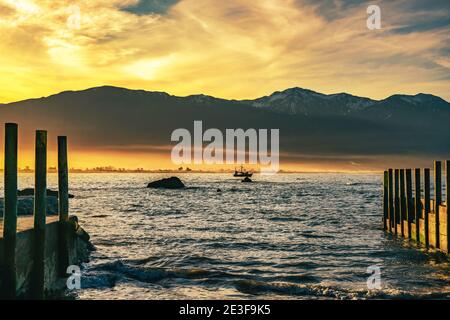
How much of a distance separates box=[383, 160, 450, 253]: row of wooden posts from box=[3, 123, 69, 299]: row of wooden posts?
11.5 metres

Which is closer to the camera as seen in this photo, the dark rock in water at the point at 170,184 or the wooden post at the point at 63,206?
the wooden post at the point at 63,206

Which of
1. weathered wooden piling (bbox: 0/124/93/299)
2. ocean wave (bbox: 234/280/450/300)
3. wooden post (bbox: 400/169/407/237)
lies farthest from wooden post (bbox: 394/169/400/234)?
weathered wooden piling (bbox: 0/124/93/299)

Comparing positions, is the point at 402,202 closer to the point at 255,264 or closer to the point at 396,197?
the point at 396,197

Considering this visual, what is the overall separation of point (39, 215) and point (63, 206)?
1.87 m

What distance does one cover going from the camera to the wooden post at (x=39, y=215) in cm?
989

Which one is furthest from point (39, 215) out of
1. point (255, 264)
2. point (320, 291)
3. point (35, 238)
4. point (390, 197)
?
point (390, 197)

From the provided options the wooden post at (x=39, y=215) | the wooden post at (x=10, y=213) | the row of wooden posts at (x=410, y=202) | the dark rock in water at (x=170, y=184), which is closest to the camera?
the wooden post at (x=10, y=213)

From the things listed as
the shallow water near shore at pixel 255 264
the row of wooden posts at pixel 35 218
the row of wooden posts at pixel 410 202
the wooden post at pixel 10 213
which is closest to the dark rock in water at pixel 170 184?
the shallow water near shore at pixel 255 264

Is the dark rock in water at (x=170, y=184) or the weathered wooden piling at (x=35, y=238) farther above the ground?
the weathered wooden piling at (x=35, y=238)

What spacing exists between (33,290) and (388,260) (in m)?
12.0

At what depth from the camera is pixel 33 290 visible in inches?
386

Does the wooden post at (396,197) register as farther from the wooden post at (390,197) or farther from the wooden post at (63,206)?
the wooden post at (63,206)

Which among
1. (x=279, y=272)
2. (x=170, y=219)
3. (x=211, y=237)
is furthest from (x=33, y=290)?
(x=170, y=219)

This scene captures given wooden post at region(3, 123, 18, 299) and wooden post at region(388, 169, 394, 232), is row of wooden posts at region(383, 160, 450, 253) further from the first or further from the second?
wooden post at region(3, 123, 18, 299)
